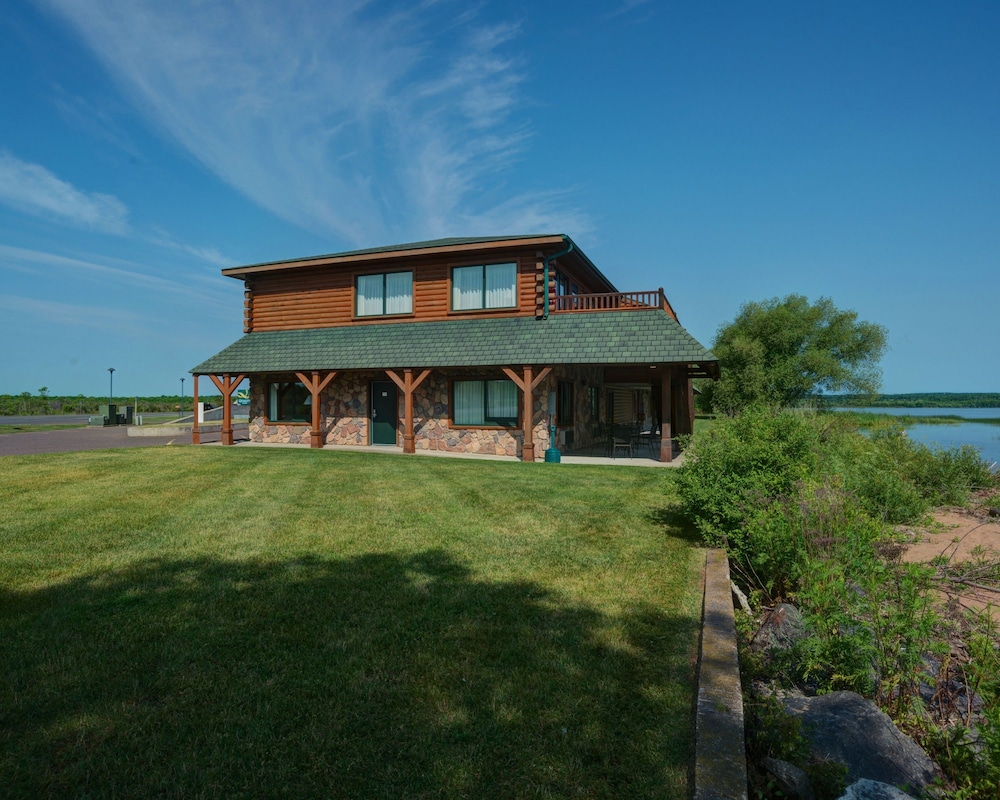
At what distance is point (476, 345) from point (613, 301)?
14.9 feet

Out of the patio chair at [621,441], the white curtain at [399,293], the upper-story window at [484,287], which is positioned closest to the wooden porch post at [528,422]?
the patio chair at [621,441]

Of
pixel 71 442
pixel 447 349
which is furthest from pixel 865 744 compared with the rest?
pixel 71 442

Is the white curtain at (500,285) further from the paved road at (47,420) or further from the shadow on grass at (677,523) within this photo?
the paved road at (47,420)

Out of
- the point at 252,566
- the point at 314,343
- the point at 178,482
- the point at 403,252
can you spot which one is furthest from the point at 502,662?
the point at 314,343

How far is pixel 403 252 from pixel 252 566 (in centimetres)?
1416

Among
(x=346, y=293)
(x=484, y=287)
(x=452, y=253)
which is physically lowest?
(x=484, y=287)

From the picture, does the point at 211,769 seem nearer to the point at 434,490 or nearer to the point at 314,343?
the point at 434,490

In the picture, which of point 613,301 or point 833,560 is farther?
point 613,301

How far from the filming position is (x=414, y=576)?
221 inches

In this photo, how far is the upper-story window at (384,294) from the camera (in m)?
19.7

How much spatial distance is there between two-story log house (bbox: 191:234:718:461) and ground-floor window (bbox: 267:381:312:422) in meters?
0.05

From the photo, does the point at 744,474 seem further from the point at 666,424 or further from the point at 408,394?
the point at 408,394

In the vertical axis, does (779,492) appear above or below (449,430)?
below

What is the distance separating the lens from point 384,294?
2005cm
